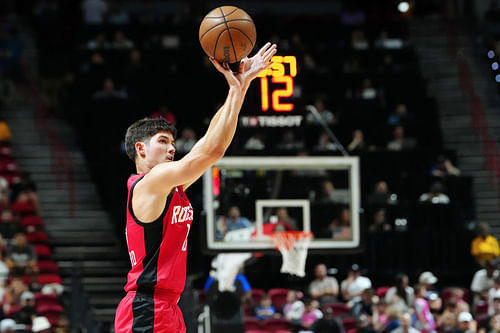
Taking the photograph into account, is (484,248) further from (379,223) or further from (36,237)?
(36,237)

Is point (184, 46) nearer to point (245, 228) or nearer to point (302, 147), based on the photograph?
point (302, 147)

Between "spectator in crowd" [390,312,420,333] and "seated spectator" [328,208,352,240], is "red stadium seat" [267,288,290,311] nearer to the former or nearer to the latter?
"spectator in crowd" [390,312,420,333]

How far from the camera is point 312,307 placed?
41.5 feet

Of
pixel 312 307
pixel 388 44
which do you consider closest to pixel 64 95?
pixel 388 44

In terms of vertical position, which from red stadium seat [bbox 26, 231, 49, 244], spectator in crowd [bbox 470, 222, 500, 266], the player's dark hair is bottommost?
spectator in crowd [bbox 470, 222, 500, 266]

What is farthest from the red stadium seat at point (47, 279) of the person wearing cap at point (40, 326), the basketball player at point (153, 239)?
the basketball player at point (153, 239)

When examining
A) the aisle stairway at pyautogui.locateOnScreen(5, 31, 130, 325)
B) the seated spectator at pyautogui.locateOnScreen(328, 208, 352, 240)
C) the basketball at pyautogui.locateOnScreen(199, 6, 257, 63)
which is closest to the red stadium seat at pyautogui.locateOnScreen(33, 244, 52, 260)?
the aisle stairway at pyautogui.locateOnScreen(5, 31, 130, 325)

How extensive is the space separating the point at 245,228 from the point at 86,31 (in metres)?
9.75

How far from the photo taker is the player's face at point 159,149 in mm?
4434

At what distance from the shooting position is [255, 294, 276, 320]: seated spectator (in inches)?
506

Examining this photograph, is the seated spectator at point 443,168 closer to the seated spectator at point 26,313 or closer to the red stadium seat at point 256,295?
the red stadium seat at point 256,295

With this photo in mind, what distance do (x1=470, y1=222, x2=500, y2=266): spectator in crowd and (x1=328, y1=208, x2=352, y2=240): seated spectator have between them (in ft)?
15.7

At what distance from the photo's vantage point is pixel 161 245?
14.6ft

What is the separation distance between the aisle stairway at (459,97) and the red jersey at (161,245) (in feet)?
43.8
